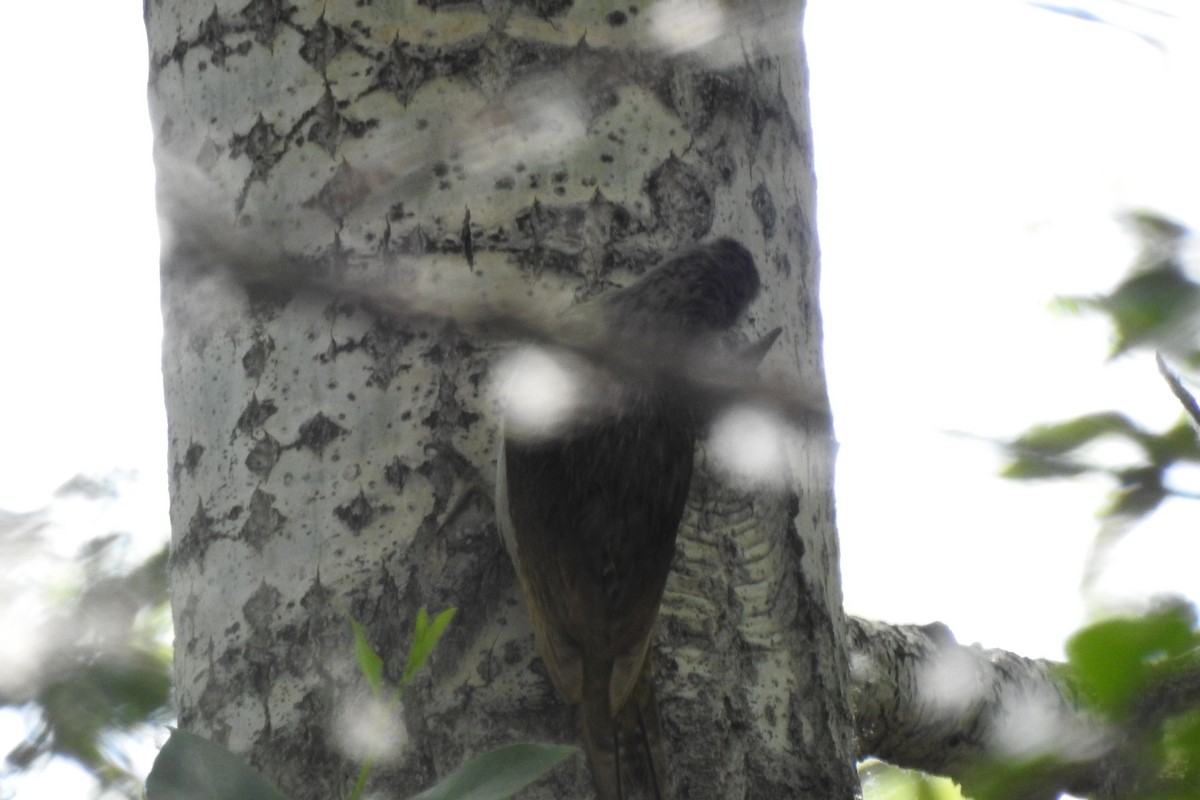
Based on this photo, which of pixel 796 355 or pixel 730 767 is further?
pixel 796 355

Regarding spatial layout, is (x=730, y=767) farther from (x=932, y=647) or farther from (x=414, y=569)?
(x=932, y=647)

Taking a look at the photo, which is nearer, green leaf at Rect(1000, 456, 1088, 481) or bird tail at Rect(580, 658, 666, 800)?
green leaf at Rect(1000, 456, 1088, 481)

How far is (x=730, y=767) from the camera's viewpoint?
225 centimetres

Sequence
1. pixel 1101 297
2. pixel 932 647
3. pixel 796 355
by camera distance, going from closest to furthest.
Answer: pixel 1101 297 → pixel 796 355 → pixel 932 647

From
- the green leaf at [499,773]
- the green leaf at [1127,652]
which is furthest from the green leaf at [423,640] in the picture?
the green leaf at [1127,652]

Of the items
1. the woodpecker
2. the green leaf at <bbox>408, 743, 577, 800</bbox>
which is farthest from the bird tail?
the green leaf at <bbox>408, 743, 577, 800</bbox>

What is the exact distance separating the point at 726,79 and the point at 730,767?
1267 mm

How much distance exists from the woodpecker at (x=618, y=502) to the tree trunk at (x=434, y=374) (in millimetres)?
58

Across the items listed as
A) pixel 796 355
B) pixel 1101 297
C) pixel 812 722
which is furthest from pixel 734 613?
pixel 1101 297

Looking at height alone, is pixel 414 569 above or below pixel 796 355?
below

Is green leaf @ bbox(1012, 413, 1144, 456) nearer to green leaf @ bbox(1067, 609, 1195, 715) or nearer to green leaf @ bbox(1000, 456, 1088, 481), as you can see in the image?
green leaf @ bbox(1000, 456, 1088, 481)

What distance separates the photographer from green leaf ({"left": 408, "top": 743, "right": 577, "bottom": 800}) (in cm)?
125

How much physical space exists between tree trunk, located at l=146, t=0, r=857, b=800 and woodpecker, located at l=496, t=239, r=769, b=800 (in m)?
0.06

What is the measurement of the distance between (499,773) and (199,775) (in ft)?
0.93
